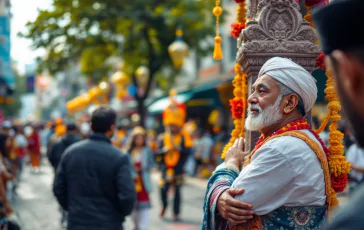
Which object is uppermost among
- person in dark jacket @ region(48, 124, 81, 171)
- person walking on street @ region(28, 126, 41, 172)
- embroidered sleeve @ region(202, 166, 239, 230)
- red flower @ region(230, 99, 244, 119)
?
red flower @ region(230, 99, 244, 119)

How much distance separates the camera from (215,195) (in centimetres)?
266

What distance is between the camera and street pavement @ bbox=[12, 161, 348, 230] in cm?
977

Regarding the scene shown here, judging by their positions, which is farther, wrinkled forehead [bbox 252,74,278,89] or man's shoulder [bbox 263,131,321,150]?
wrinkled forehead [bbox 252,74,278,89]

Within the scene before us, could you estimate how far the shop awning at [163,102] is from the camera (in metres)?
21.2

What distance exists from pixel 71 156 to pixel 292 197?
248 cm

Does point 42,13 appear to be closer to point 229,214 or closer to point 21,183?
point 21,183

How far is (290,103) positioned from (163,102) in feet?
75.7

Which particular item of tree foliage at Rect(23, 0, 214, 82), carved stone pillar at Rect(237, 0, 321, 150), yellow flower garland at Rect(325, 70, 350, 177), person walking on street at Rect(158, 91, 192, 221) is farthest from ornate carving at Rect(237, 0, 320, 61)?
tree foliage at Rect(23, 0, 214, 82)

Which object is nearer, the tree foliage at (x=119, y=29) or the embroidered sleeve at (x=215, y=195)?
the embroidered sleeve at (x=215, y=195)

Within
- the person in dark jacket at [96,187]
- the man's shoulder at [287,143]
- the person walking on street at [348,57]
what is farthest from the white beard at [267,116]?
the person in dark jacket at [96,187]

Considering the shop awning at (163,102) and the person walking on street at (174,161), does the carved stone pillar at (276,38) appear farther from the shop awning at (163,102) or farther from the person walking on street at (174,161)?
the shop awning at (163,102)

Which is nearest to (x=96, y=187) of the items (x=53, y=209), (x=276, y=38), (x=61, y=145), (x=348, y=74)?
(x=276, y=38)

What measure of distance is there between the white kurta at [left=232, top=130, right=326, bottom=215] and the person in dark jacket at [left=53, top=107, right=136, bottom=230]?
2.02 meters

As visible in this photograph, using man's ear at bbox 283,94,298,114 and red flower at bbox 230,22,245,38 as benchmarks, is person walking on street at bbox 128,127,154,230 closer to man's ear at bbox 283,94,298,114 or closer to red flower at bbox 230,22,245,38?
red flower at bbox 230,22,245,38
